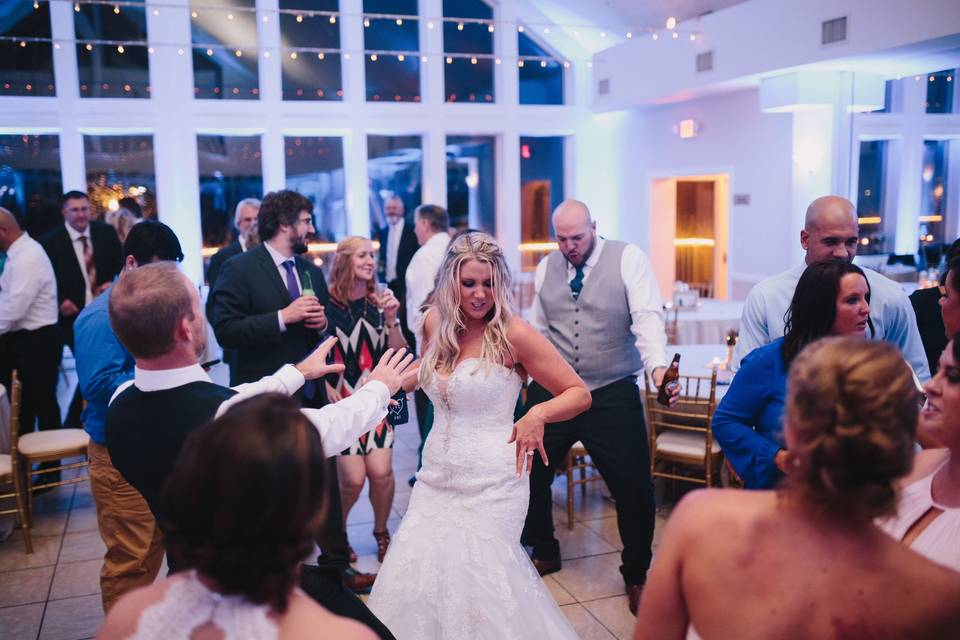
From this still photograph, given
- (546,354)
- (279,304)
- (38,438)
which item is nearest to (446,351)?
(546,354)

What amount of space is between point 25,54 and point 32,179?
1.40 meters

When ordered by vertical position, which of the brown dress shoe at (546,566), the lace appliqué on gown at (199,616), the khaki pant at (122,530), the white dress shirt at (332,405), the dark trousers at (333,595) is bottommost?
the brown dress shoe at (546,566)

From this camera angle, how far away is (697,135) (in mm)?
10023

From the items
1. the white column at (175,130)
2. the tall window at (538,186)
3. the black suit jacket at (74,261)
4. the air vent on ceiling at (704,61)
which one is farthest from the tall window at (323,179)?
the air vent on ceiling at (704,61)

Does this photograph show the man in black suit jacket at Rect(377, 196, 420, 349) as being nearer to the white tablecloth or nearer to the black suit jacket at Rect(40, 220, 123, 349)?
the black suit jacket at Rect(40, 220, 123, 349)

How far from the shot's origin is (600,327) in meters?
3.63

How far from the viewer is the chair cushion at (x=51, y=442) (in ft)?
14.6

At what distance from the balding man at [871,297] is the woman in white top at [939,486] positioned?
4.72 feet

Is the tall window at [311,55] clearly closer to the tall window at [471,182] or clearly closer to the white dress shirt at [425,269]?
the tall window at [471,182]

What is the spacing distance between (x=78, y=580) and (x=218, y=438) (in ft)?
11.1

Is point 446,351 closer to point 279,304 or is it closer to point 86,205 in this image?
point 279,304

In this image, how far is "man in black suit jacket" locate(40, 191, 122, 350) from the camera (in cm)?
602

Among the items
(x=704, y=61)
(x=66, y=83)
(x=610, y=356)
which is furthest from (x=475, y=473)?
(x=66, y=83)

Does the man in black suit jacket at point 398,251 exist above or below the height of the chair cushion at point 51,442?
above
